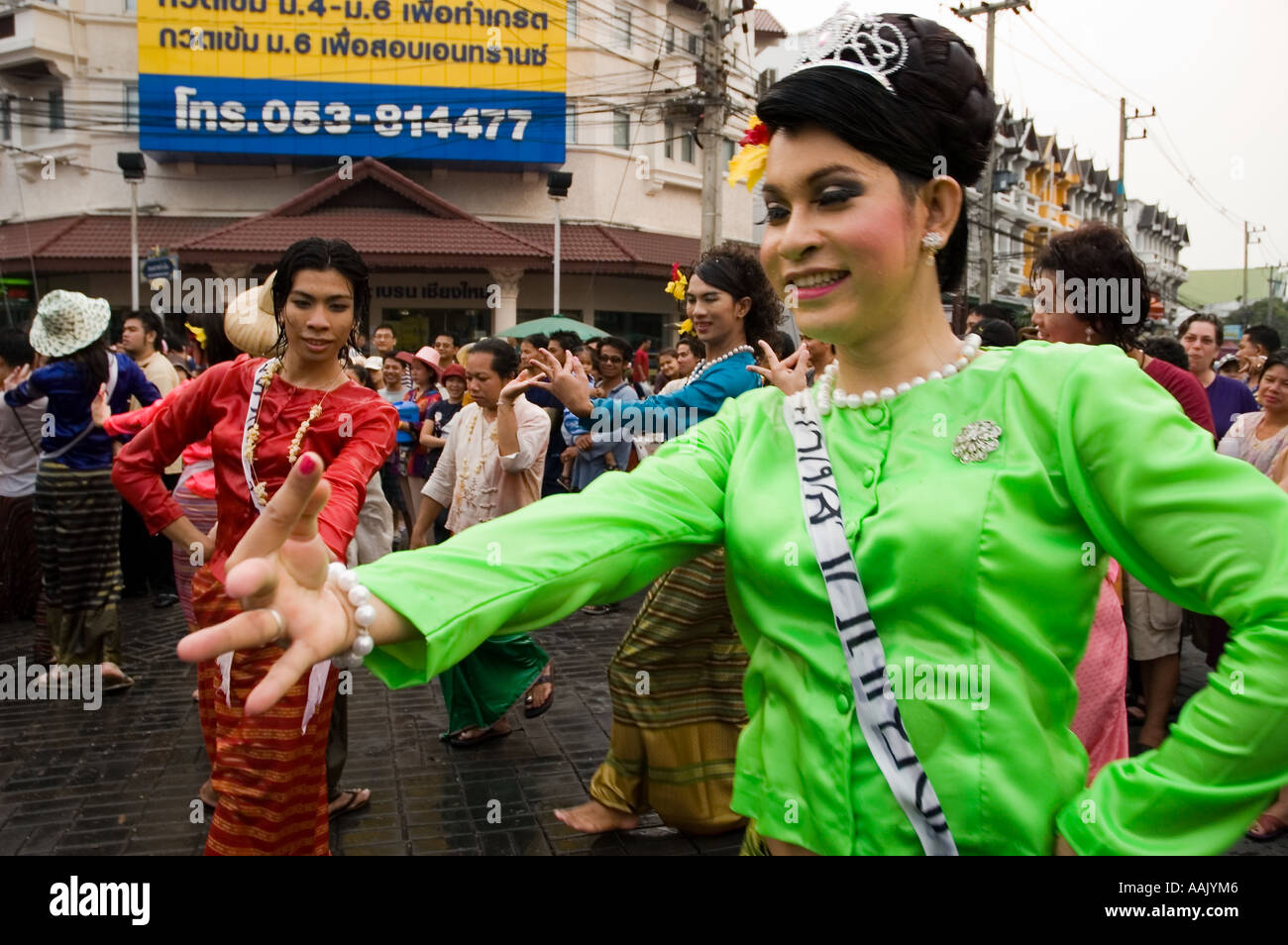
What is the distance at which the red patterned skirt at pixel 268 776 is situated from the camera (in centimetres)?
306

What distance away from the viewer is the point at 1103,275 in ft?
13.8

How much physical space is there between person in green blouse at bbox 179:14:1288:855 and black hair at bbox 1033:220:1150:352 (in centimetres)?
268

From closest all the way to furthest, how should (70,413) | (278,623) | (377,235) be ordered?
(278,623) → (70,413) → (377,235)

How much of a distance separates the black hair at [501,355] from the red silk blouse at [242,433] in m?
2.23

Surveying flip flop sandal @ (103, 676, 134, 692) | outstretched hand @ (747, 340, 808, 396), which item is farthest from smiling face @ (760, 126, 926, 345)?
flip flop sandal @ (103, 676, 134, 692)

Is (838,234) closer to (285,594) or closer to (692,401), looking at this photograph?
(285,594)

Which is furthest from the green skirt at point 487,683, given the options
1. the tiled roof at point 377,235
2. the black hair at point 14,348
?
the tiled roof at point 377,235

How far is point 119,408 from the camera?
22.7 ft

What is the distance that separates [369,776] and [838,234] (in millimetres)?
4057

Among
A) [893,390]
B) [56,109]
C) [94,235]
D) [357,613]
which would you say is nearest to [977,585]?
[893,390]

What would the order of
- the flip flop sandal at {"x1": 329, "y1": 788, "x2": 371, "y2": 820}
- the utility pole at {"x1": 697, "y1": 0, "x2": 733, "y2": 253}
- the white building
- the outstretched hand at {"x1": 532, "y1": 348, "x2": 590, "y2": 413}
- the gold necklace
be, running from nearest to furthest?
1. the gold necklace
2. the outstretched hand at {"x1": 532, "y1": 348, "x2": 590, "y2": 413}
3. the flip flop sandal at {"x1": 329, "y1": 788, "x2": 371, "y2": 820}
4. the utility pole at {"x1": 697, "y1": 0, "x2": 733, "y2": 253}
5. the white building

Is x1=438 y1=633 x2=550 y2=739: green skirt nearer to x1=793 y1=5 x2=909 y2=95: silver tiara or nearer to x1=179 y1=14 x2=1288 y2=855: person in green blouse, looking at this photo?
x1=179 y1=14 x2=1288 y2=855: person in green blouse

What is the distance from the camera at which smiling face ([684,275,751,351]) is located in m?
4.56
